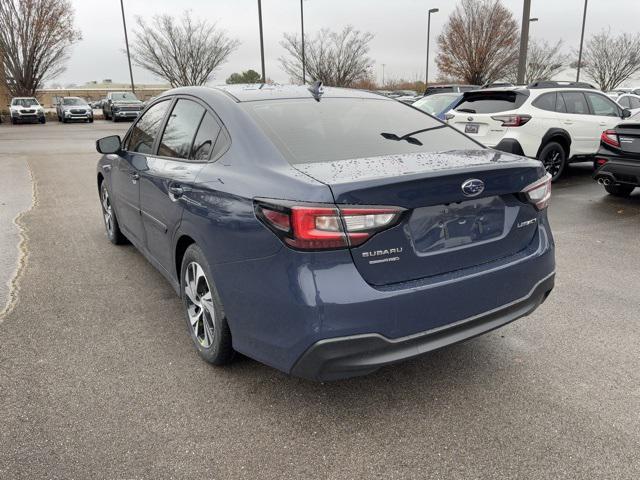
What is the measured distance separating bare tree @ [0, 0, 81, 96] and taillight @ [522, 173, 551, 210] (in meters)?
38.1

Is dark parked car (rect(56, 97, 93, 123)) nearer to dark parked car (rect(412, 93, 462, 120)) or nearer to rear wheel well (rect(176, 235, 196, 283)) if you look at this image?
dark parked car (rect(412, 93, 462, 120))

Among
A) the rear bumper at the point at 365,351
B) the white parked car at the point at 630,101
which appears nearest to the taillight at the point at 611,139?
the rear bumper at the point at 365,351

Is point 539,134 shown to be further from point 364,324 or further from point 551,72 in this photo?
point 551,72

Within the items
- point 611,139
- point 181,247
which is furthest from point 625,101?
point 181,247

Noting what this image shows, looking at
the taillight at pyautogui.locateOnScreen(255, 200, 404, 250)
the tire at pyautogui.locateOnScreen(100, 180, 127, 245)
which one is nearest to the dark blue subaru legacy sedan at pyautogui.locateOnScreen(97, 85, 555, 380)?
the taillight at pyautogui.locateOnScreen(255, 200, 404, 250)

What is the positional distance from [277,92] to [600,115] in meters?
8.26

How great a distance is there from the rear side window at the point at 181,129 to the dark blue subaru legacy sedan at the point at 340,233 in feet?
0.09

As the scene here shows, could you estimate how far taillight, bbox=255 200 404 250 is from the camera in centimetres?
212

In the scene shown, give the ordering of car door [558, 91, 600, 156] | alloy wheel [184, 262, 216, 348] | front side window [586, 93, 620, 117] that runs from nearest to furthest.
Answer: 1. alloy wheel [184, 262, 216, 348]
2. car door [558, 91, 600, 156]
3. front side window [586, 93, 620, 117]

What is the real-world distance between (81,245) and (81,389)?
3.11 metres

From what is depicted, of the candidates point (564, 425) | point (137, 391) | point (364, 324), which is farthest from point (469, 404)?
point (137, 391)

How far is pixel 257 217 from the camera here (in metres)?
2.33

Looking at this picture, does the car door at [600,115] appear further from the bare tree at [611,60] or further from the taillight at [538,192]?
the bare tree at [611,60]

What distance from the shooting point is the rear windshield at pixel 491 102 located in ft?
28.3
